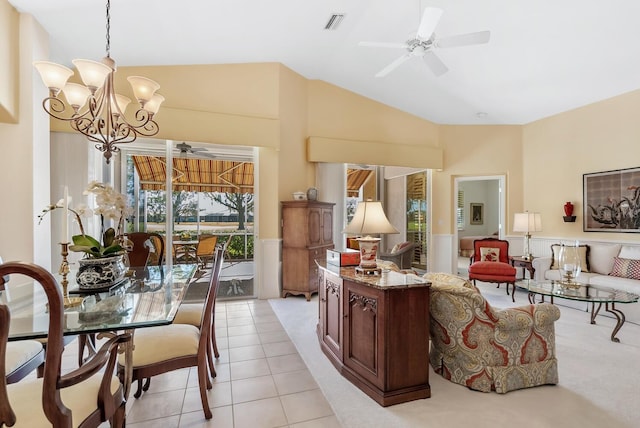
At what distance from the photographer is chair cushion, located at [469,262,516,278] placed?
4.82 metres

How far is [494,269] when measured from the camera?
488cm

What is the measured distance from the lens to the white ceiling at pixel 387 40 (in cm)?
327

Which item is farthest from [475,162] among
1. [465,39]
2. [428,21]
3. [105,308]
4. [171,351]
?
[105,308]

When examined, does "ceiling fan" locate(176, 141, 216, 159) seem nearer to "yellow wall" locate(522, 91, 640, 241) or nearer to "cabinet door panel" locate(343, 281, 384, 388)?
"cabinet door panel" locate(343, 281, 384, 388)

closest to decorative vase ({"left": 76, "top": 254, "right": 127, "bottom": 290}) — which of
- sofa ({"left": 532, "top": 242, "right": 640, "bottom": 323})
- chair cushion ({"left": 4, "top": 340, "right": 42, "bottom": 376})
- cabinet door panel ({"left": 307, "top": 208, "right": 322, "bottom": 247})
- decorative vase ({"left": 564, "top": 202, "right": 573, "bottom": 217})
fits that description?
chair cushion ({"left": 4, "top": 340, "right": 42, "bottom": 376})

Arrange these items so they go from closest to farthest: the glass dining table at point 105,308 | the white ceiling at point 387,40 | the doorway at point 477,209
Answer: the glass dining table at point 105,308 → the white ceiling at point 387,40 → the doorway at point 477,209

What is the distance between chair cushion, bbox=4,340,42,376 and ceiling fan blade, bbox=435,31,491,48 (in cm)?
401

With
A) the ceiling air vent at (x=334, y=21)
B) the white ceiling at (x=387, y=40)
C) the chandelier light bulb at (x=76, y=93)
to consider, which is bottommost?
the chandelier light bulb at (x=76, y=93)

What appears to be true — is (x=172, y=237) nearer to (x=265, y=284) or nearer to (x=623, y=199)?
(x=265, y=284)

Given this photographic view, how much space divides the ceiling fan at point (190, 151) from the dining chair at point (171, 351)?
117 inches

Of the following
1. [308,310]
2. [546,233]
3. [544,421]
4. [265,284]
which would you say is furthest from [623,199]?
[265,284]


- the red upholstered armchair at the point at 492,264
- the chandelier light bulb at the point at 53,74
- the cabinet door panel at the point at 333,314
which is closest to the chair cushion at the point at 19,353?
the chandelier light bulb at the point at 53,74

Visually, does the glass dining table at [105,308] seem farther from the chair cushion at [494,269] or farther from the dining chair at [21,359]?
the chair cushion at [494,269]

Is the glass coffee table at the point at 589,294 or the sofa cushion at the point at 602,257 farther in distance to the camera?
the sofa cushion at the point at 602,257
